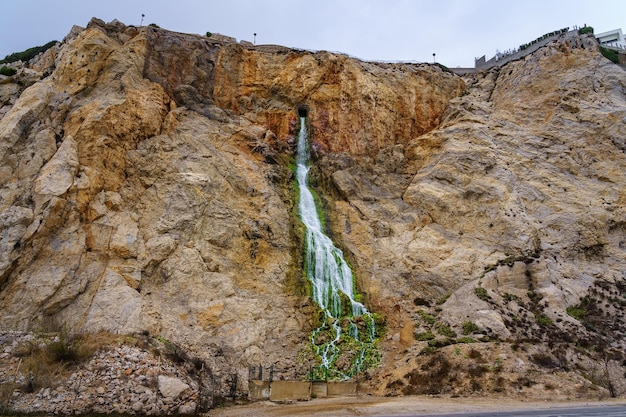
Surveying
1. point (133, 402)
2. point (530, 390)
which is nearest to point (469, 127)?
point (530, 390)

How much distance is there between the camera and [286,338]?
21.6 metres

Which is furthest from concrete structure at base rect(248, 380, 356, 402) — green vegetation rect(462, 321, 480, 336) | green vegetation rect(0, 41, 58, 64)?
green vegetation rect(0, 41, 58, 64)

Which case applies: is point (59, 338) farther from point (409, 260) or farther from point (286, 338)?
point (409, 260)

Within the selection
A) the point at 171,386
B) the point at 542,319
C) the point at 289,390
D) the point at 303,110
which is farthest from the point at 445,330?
the point at 303,110

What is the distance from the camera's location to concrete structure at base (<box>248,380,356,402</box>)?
60.4ft

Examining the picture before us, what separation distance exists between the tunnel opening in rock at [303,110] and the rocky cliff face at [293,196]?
24 cm

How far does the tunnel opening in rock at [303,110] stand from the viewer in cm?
3525

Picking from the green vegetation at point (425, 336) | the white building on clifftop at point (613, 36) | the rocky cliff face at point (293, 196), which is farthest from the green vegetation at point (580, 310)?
the white building on clifftop at point (613, 36)

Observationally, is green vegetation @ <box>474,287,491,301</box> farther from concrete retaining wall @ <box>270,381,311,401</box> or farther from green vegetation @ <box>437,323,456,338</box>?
concrete retaining wall @ <box>270,381,311,401</box>

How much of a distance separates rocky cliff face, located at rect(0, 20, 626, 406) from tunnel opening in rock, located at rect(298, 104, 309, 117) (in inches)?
9.6

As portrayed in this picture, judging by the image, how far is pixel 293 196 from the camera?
99.2 ft

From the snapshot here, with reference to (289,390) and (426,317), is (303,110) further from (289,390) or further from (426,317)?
(289,390)

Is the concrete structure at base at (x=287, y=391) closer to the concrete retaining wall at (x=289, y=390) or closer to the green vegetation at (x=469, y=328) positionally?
the concrete retaining wall at (x=289, y=390)

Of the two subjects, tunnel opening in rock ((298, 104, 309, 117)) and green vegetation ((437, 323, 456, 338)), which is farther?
tunnel opening in rock ((298, 104, 309, 117))
